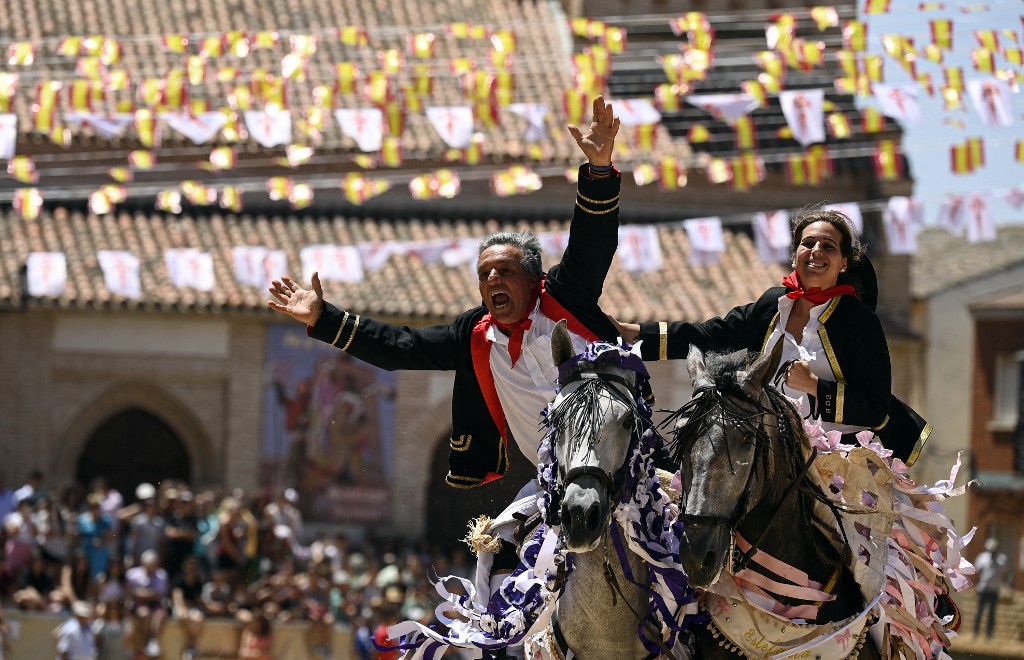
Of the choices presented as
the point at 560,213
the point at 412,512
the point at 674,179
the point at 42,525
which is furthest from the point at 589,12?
the point at 42,525

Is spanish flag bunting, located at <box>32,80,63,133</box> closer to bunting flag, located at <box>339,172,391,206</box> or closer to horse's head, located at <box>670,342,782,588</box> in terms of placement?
bunting flag, located at <box>339,172,391,206</box>

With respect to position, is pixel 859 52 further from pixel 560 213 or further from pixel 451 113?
pixel 560 213

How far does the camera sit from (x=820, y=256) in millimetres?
6320

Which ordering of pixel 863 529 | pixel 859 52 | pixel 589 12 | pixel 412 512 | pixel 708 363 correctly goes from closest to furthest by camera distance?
pixel 708 363 → pixel 863 529 → pixel 859 52 → pixel 412 512 → pixel 589 12

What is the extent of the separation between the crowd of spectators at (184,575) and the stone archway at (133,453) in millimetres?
5478

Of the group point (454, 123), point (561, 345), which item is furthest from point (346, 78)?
point (561, 345)

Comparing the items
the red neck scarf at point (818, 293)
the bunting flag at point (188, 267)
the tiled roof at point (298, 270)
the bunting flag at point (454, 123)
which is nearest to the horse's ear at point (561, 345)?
the red neck scarf at point (818, 293)

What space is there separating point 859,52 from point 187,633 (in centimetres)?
809

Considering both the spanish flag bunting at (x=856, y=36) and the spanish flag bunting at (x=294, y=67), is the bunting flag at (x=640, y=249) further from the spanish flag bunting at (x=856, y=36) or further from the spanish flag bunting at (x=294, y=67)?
the spanish flag bunting at (x=294, y=67)

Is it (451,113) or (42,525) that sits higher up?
(451,113)

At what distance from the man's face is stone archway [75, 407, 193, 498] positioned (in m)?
18.1

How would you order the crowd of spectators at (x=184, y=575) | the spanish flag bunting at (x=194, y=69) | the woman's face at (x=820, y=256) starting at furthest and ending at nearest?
the spanish flag bunting at (x=194, y=69), the crowd of spectators at (x=184, y=575), the woman's face at (x=820, y=256)

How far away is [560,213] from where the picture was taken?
25.4m

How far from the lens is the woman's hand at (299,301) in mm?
Answer: 6664
